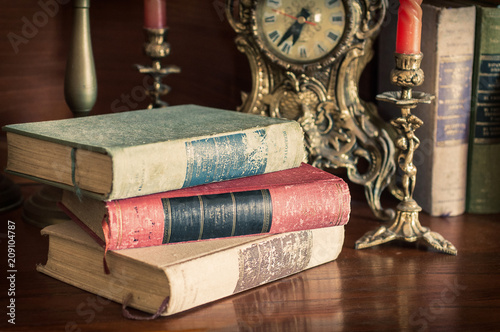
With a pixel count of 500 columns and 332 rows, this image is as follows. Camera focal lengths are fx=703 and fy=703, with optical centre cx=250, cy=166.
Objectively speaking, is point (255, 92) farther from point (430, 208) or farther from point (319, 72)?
point (430, 208)

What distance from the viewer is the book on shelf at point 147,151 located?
808mm

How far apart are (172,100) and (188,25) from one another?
0.50 feet

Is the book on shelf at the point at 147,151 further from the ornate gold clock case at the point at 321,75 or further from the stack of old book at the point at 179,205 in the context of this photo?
the ornate gold clock case at the point at 321,75

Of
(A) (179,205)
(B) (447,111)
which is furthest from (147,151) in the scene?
(B) (447,111)

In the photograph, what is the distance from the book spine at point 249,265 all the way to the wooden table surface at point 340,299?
0.01m

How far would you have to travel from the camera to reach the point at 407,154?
100cm

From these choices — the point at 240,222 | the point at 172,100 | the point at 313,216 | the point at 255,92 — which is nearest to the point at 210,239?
the point at 240,222

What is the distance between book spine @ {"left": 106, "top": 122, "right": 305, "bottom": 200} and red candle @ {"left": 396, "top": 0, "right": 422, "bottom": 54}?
18 centimetres

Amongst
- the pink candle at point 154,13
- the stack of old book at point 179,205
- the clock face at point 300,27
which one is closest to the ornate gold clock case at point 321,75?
the clock face at point 300,27

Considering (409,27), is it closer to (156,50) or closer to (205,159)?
(205,159)

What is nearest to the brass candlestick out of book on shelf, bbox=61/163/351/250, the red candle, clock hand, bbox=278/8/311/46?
the red candle

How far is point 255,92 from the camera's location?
3.99 ft

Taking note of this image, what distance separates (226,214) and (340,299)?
0.17m

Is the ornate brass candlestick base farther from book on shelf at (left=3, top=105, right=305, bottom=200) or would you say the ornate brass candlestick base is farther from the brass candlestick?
the brass candlestick
